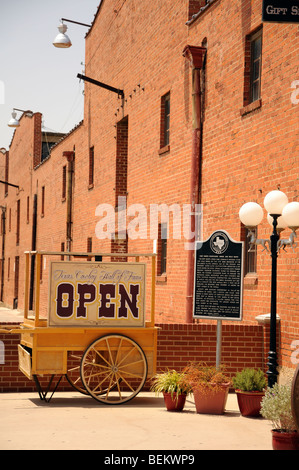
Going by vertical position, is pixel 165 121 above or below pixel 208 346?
above

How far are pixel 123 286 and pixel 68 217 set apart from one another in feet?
65.0

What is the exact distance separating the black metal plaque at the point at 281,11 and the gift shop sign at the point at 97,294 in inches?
181

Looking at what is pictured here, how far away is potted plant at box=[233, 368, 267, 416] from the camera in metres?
10.4

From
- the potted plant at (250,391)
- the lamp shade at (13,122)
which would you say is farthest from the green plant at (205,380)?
the lamp shade at (13,122)

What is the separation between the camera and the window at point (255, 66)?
13742 mm

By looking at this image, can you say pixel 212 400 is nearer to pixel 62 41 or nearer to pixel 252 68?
pixel 252 68

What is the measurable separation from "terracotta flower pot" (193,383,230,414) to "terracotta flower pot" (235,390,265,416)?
27 centimetres

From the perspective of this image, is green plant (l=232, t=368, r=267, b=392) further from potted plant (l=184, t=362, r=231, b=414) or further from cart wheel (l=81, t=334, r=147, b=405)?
cart wheel (l=81, t=334, r=147, b=405)

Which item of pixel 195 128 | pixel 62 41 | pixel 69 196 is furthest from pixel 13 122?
pixel 195 128

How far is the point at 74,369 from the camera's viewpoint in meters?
12.0

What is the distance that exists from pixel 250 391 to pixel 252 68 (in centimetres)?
639

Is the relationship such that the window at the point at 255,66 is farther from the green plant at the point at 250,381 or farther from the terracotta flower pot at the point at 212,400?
the terracotta flower pot at the point at 212,400

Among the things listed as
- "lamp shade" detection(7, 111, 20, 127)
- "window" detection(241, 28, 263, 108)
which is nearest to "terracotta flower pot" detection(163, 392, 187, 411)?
"window" detection(241, 28, 263, 108)

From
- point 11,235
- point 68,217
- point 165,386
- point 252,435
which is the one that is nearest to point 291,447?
point 252,435
